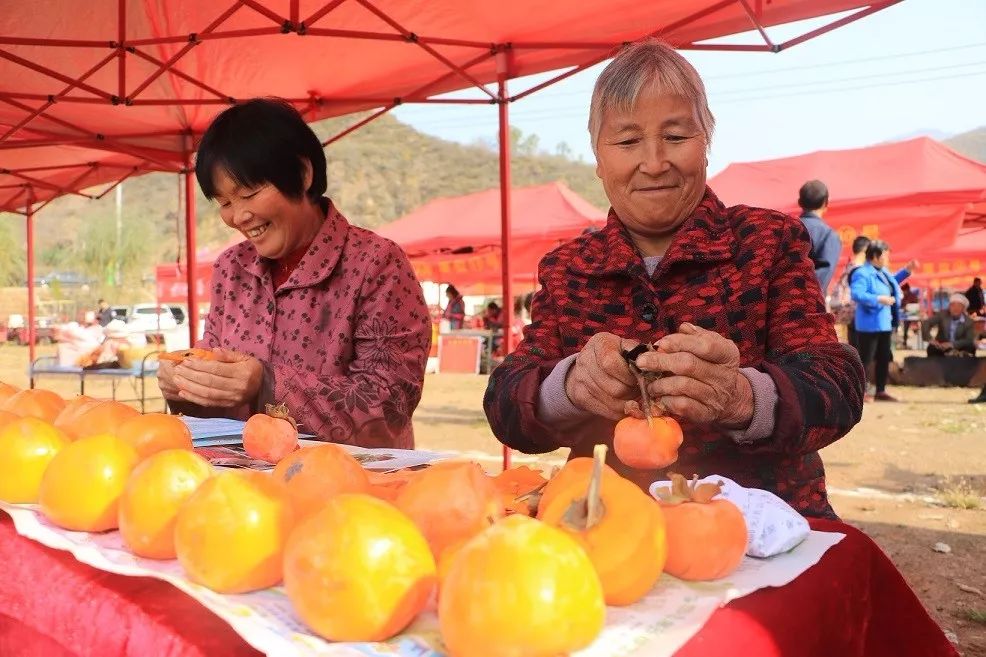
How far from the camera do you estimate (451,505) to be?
2.90ft

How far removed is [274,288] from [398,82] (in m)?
3.33

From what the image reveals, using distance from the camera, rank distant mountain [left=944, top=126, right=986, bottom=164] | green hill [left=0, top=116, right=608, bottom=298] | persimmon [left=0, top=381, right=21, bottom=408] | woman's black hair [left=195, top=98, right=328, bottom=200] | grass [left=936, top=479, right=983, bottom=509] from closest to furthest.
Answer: persimmon [left=0, top=381, right=21, bottom=408] < woman's black hair [left=195, top=98, right=328, bottom=200] < grass [left=936, top=479, right=983, bottom=509] < green hill [left=0, top=116, right=608, bottom=298] < distant mountain [left=944, top=126, right=986, bottom=164]

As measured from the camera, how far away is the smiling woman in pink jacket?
2.23m

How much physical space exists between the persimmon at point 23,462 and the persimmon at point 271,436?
1.37 ft

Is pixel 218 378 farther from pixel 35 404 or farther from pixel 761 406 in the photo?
pixel 761 406

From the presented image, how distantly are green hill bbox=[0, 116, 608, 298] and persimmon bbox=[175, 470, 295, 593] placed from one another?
58064mm

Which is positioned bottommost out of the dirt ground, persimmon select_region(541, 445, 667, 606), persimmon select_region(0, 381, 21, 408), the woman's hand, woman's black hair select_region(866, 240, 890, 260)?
the dirt ground

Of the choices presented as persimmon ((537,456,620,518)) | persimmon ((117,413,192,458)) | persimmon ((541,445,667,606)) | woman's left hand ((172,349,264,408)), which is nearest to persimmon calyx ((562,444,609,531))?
persimmon ((541,445,667,606))

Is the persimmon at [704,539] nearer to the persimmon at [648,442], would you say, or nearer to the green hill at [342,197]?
the persimmon at [648,442]

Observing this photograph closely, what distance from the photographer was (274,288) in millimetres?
2588

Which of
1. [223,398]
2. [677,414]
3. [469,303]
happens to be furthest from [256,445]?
[469,303]

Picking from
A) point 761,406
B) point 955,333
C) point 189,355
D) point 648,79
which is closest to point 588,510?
point 761,406

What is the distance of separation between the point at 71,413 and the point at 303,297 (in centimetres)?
99

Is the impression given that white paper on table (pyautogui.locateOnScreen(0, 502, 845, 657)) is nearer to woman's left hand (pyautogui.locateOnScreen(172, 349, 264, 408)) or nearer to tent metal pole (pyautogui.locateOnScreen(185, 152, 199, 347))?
woman's left hand (pyautogui.locateOnScreen(172, 349, 264, 408))
